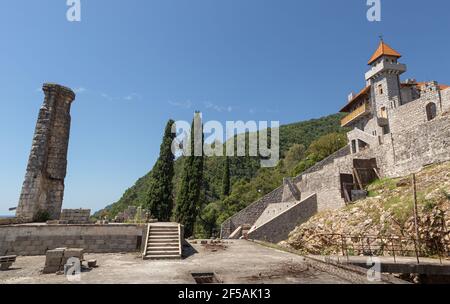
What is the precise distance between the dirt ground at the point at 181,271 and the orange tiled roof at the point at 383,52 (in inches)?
1243

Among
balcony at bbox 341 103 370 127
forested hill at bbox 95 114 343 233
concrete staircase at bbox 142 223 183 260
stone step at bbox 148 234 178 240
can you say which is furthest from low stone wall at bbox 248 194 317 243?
balcony at bbox 341 103 370 127

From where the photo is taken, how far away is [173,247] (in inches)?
429

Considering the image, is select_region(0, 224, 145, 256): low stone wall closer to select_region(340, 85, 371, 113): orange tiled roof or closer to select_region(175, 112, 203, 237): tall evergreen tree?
select_region(175, 112, 203, 237): tall evergreen tree

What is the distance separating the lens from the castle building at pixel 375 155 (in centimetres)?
1958

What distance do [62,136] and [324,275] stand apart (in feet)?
53.0

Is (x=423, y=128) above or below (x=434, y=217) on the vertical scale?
above

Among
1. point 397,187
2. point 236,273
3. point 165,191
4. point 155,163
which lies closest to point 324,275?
point 236,273

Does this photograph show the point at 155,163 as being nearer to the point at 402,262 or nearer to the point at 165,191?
the point at 165,191

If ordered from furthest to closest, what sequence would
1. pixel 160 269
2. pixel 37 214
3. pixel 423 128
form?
1. pixel 423 128
2. pixel 37 214
3. pixel 160 269

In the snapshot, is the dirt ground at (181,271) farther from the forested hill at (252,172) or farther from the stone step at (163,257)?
the forested hill at (252,172)

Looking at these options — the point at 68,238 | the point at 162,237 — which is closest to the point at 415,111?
the point at 162,237

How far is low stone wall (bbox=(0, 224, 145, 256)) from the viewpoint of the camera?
1127 cm

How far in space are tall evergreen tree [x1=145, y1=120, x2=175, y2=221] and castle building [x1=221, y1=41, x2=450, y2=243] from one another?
643 centimetres

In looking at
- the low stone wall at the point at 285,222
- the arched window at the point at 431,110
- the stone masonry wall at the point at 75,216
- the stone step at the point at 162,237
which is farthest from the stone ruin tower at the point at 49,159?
the arched window at the point at 431,110
